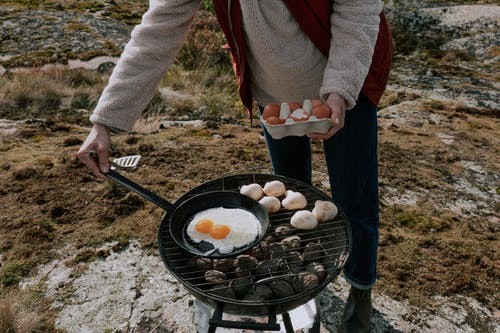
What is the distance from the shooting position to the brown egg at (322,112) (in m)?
1.52

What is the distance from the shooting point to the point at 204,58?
8.20 metres

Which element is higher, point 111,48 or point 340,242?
point 340,242

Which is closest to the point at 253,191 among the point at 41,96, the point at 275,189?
the point at 275,189

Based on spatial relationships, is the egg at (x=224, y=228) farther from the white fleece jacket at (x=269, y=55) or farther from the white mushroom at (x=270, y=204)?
the white fleece jacket at (x=269, y=55)

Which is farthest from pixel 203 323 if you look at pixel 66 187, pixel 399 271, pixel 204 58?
pixel 204 58

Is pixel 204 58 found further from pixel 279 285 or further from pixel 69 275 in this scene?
pixel 279 285

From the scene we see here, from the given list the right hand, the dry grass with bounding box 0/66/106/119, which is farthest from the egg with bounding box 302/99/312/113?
the dry grass with bounding box 0/66/106/119

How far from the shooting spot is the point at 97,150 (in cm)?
171

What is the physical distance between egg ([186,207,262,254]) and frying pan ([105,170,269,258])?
20 mm

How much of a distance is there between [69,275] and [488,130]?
5.12m

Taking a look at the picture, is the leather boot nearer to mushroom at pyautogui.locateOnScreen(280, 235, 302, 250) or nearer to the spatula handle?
mushroom at pyautogui.locateOnScreen(280, 235, 302, 250)

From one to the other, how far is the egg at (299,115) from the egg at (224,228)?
0.50m

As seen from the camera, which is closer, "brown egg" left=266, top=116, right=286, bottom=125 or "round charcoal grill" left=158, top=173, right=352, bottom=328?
"round charcoal grill" left=158, top=173, right=352, bottom=328

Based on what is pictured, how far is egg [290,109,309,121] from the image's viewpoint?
155cm
